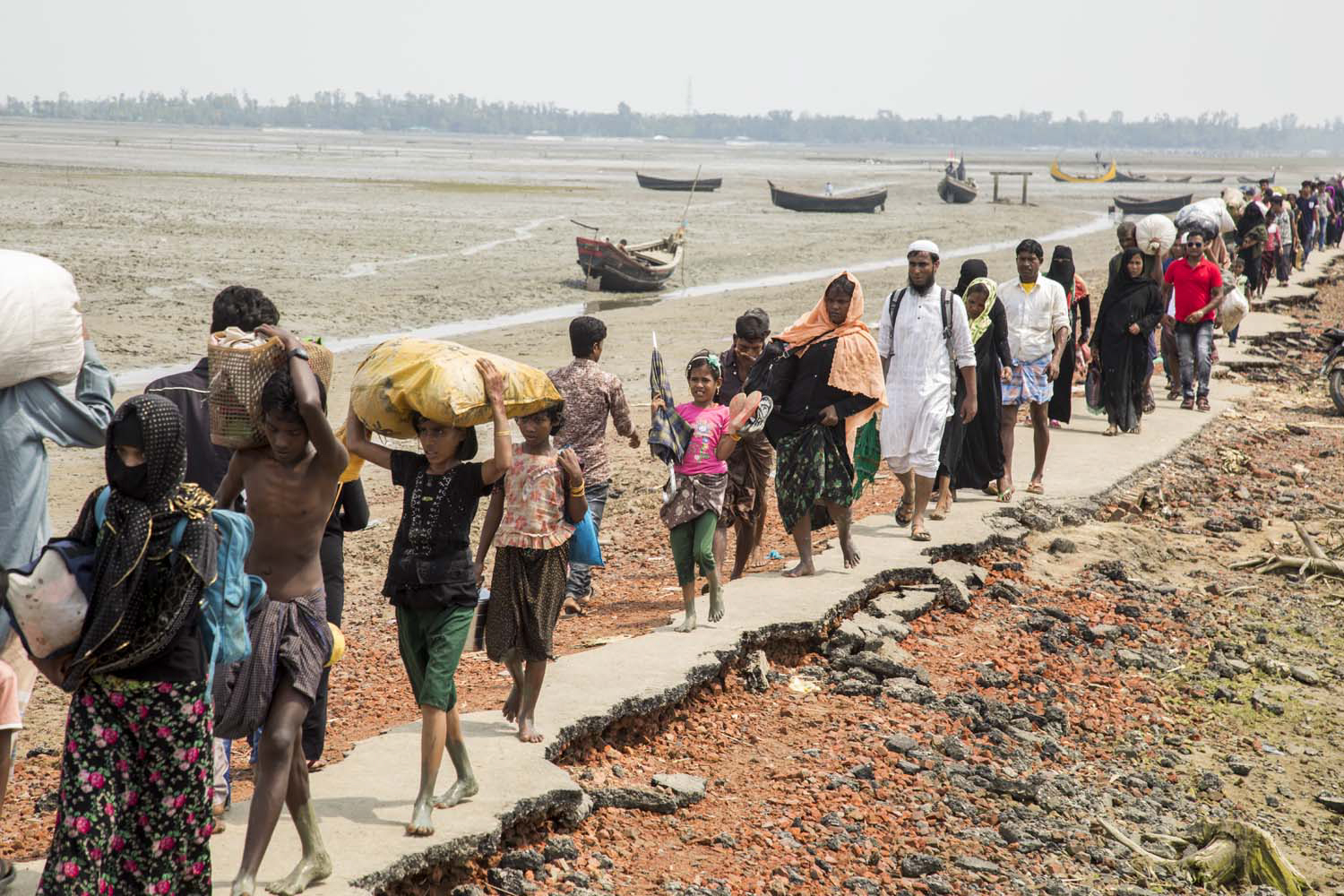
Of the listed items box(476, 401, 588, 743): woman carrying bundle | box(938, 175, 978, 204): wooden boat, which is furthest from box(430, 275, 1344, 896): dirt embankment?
box(938, 175, 978, 204): wooden boat

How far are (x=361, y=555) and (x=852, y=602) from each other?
361cm

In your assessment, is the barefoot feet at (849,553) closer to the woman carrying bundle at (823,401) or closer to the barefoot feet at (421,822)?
the woman carrying bundle at (823,401)

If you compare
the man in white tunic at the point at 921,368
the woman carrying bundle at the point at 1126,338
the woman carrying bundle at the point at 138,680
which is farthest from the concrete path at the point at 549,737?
the woman carrying bundle at the point at 1126,338

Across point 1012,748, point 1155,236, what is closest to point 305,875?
point 1012,748

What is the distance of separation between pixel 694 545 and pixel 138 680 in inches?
127

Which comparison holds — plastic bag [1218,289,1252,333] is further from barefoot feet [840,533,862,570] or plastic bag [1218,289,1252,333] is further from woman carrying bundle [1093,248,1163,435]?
barefoot feet [840,533,862,570]

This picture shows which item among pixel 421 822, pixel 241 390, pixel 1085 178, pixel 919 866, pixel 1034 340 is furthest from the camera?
pixel 1085 178

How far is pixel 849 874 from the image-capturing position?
189 inches

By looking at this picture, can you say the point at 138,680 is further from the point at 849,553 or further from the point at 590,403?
the point at 849,553

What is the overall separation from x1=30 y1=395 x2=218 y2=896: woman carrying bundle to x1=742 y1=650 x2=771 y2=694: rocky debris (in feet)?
10.2

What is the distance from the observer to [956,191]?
54.2 meters

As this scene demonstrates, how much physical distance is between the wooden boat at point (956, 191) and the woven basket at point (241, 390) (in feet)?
172

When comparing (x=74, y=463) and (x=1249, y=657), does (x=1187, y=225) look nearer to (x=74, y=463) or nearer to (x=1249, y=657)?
(x=1249, y=657)

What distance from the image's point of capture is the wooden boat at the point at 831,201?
46.4 meters
